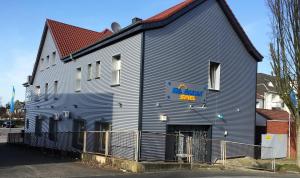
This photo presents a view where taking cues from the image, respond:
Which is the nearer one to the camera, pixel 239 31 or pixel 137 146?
pixel 137 146

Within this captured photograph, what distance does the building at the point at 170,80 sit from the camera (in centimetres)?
1941

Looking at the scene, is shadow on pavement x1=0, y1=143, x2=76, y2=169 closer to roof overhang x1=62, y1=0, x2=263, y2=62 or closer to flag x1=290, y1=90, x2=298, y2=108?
roof overhang x1=62, y1=0, x2=263, y2=62

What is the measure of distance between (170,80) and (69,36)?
50.7ft

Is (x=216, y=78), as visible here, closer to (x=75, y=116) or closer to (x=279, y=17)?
(x=279, y=17)

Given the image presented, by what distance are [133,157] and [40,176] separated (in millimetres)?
4898

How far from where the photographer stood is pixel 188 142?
20.2 metres

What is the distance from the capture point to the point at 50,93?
109 ft

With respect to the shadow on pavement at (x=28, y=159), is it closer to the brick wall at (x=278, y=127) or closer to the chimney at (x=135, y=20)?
the chimney at (x=135, y=20)

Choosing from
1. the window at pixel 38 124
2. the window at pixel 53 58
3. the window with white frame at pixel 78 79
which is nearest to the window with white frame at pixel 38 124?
the window at pixel 38 124

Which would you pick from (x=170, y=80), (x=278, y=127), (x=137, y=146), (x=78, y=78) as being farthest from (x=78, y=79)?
(x=278, y=127)

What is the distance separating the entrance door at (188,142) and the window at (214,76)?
2.25 m

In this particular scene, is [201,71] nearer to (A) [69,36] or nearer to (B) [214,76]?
(B) [214,76]

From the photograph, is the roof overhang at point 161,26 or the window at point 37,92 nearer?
the roof overhang at point 161,26

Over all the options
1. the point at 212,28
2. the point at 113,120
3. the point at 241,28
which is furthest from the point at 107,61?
the point at 241,28
